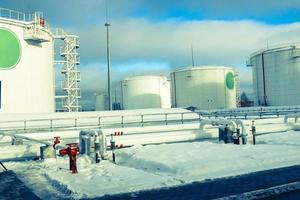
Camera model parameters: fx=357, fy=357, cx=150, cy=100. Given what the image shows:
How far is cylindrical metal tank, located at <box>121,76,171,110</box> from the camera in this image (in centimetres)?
6269

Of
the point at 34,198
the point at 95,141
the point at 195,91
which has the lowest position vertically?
the point at 34,198

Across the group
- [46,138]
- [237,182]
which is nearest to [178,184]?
[237,182]

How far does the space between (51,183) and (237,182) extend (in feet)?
17.8

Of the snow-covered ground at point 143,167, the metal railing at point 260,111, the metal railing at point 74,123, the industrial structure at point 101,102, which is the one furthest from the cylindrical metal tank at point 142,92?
the snow-covered ground at point 143,167

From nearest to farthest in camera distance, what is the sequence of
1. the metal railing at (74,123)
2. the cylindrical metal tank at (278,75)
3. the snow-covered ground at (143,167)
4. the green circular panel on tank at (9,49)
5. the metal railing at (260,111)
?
the snow-covered ground at (143,167), the metal railing at (74,123), the green circular panel on tank at (9,49), the metal railing at (260,111), the cylindrical metal tank at (278,75)

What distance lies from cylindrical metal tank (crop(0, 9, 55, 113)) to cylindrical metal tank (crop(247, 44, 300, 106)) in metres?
31.6

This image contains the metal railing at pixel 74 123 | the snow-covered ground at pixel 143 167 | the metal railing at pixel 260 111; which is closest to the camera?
the snow-covered ground at pixel 143 167

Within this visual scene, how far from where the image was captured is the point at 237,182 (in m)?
9.95

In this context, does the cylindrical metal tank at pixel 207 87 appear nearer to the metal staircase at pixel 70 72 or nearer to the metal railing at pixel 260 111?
the metal railing at pixel 260 111

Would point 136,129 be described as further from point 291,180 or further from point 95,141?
point 291,180

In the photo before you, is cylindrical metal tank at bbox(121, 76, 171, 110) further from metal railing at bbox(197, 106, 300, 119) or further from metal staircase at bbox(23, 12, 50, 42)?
metal staircase at bbox(23, 12, 50, 42)

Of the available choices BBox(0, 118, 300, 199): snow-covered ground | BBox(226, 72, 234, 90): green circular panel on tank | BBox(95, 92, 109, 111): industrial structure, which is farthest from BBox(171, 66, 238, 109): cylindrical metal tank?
BBox(0, 118, 300, 199): snow-covered ground

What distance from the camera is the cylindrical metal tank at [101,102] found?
265ft

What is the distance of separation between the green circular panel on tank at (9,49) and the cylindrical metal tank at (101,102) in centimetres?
5028
